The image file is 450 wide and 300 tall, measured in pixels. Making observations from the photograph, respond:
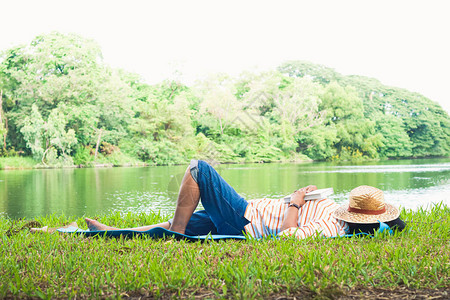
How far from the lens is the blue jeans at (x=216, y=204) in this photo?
1887 mm

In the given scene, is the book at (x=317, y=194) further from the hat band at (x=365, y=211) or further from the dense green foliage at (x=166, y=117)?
the dense green foliage at (x=166, y=117)

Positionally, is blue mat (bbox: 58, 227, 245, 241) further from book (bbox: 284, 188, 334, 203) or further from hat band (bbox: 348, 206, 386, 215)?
hat band (bbox: 348, 206, 386, 215)

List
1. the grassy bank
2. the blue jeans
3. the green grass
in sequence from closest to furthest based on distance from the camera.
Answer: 1. the grassy bank
2. the blue jeans
3. the green grass

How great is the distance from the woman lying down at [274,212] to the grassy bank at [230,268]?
94 millimetres

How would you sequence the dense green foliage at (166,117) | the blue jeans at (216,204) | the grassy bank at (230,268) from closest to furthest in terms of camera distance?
the grassy bank at (230,268) → the blue jeans at (216,204) → the dense green foliage at (166,117)

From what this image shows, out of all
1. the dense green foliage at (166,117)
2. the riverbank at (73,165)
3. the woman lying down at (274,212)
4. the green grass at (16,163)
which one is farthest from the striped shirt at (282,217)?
the green grass at (16,163)

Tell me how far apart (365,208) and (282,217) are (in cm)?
38

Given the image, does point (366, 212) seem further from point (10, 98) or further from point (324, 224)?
point (10, 98)

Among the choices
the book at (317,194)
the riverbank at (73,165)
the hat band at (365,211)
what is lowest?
the riverbank at (73,165)

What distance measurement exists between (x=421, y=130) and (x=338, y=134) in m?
6.64

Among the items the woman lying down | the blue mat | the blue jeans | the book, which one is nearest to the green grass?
the blue mat

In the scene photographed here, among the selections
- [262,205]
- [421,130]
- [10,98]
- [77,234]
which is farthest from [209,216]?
[421,130]

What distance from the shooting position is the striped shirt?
1970 mm

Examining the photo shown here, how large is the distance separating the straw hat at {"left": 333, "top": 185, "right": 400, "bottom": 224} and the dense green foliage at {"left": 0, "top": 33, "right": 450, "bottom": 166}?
15097 mm
